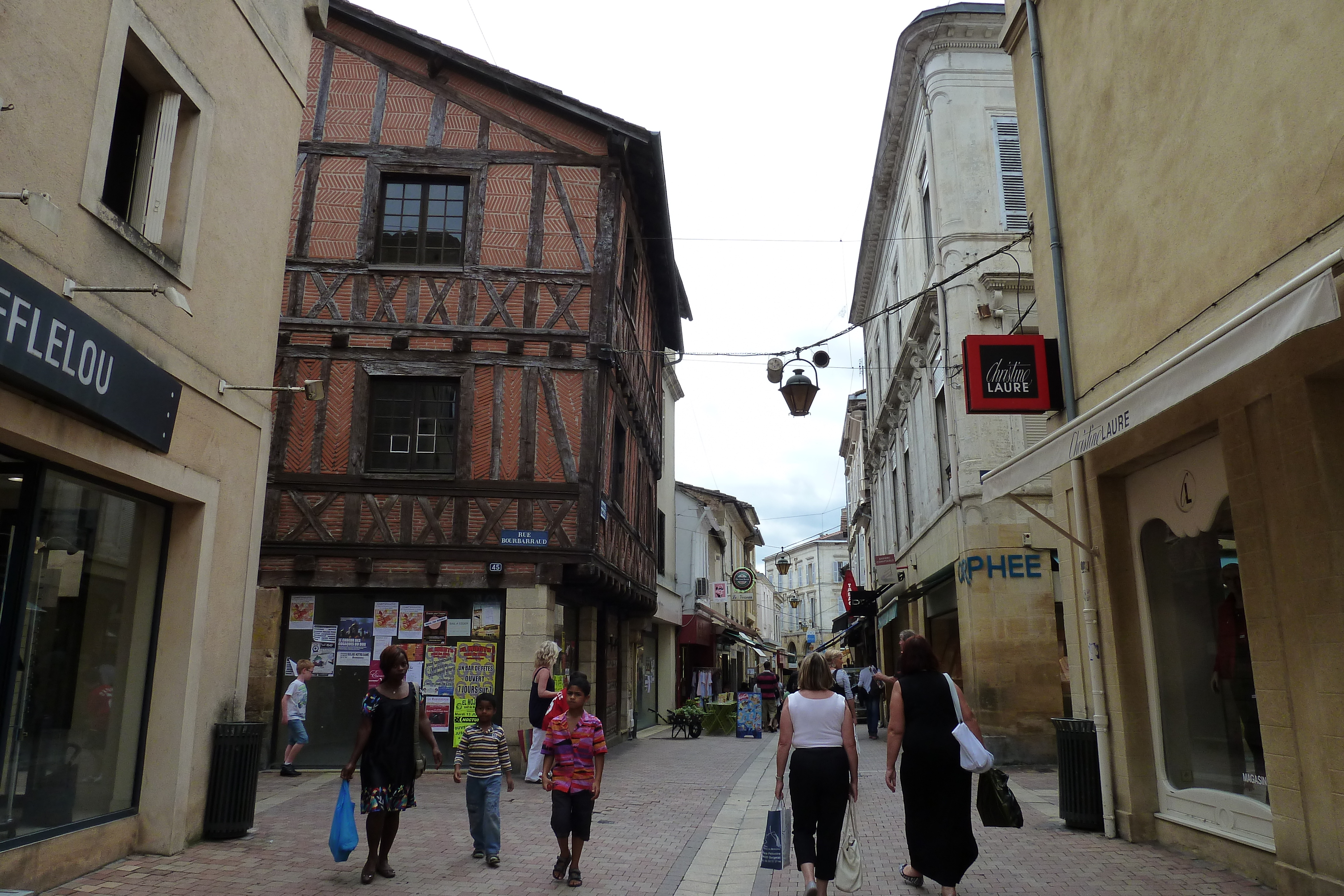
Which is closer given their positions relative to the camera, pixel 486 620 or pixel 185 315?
pixel 185 315

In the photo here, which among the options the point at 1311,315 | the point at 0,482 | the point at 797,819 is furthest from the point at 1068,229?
the point at 0,482

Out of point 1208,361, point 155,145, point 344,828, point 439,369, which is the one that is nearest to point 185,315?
point 155,145

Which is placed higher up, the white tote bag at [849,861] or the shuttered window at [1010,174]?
the shuttered window at [1010,174]

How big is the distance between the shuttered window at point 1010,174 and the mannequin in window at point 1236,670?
9.40 m

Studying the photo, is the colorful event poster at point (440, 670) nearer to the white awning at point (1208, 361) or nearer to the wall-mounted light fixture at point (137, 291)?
the wall-mounted light fixture at point (137, 291)

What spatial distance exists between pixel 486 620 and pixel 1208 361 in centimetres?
1000

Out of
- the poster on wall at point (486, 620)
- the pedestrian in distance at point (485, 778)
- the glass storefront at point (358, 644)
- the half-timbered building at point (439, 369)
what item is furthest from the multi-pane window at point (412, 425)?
the pedestrian in distance at point (485, 778)

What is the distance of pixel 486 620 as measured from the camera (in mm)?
13047

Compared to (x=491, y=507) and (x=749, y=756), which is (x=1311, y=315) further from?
(x=749, y=756)

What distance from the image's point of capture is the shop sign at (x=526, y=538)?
514 inches

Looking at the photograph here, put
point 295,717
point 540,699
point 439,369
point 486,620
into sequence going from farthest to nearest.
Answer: point 439,369 < point 486,620 < point 295,717 < point 540,699

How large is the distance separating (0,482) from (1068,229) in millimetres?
8535

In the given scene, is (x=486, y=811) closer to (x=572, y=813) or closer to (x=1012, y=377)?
(x=572, y=813)

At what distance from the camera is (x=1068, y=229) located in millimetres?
8820
